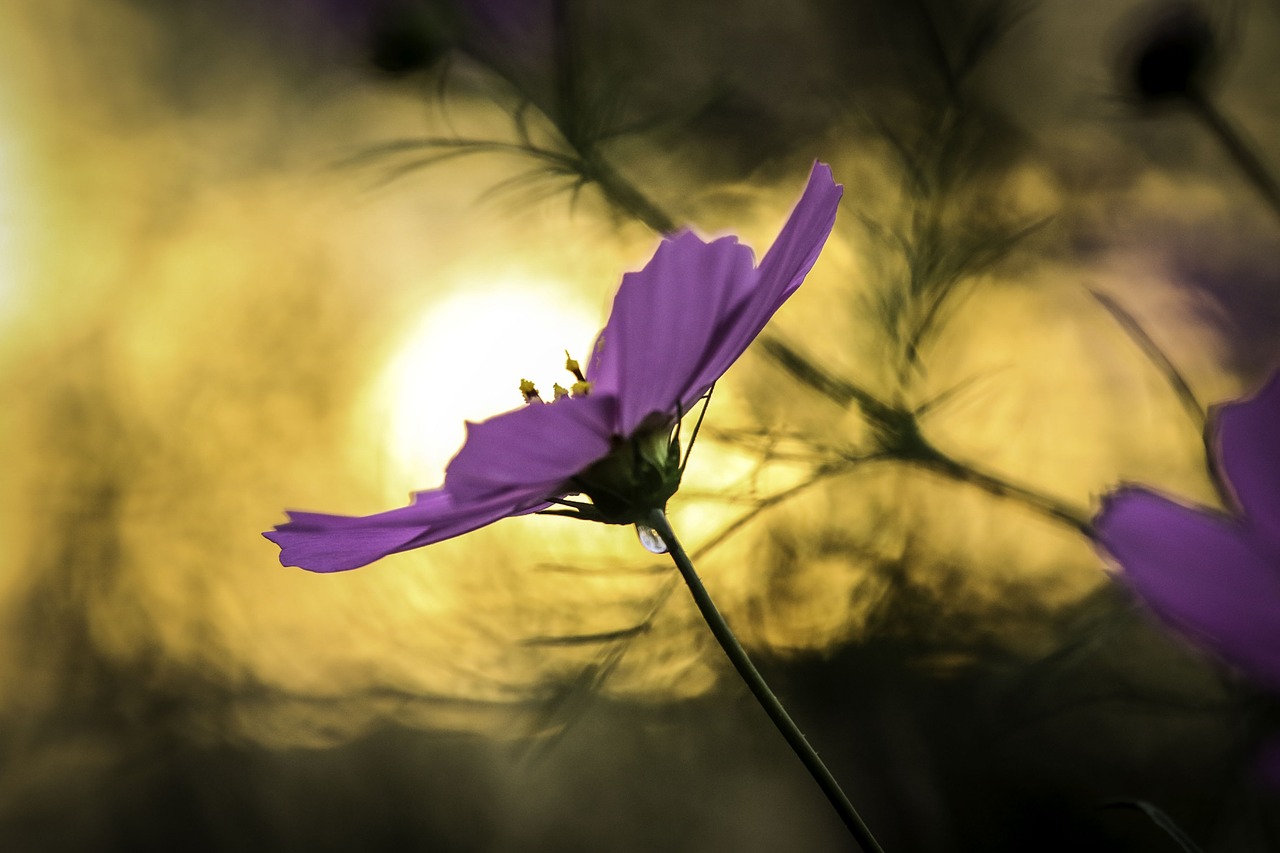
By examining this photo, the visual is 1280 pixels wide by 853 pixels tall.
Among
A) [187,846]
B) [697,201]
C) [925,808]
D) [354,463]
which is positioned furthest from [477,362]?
[187,846]

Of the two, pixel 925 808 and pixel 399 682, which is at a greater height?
pixel 399 682

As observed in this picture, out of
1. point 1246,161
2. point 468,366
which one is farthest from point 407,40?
point 1246,161

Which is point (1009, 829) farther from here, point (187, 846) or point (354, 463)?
point (187, 846)

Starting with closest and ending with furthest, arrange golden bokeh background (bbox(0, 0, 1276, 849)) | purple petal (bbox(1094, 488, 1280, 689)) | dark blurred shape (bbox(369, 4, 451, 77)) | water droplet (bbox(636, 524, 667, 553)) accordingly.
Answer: purple petal (bbox(1094, 488, 1280, 689)), water droplet (bbox(636, 524, 667, 553)), dark blurred shape (bbox(369, 4, 451, 77)), golden bokeh background (bbox(0, 0, 1276, 849))

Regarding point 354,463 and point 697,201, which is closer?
point 697,201

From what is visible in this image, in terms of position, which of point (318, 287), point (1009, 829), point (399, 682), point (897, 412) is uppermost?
point (318, 287)

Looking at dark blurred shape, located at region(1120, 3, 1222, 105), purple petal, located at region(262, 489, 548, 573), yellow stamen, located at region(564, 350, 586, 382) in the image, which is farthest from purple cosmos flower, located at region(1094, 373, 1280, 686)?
dark blurred shape, located at region(1120, 3, 1222, 105)

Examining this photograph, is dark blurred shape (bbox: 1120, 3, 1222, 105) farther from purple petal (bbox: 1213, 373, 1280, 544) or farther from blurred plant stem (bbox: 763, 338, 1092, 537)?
purple petal (bbox: 1213, 373, 1280, 544)
